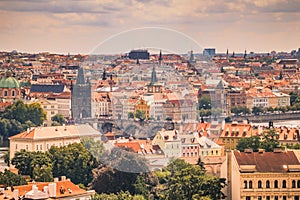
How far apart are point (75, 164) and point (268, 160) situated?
6.25m

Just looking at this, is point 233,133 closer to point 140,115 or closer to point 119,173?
point 140,115

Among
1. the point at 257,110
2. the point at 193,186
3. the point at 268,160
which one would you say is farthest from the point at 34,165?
the point at 257,110

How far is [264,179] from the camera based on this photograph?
24016 mm

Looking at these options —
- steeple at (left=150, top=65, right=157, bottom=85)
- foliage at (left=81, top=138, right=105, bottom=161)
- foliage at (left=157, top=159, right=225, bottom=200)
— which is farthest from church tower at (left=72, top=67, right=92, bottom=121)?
foliage at (left=157, top=159, right=225, bottom=200)

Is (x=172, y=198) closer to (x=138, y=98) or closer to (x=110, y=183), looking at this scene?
(x=110, y=183)

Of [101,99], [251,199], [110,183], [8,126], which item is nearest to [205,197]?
[251,199]

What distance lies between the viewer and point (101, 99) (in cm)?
4016

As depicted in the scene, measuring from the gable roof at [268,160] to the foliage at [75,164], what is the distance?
14.5 ft

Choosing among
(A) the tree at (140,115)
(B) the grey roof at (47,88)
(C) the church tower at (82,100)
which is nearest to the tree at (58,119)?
(C) the church tower at (82,100)

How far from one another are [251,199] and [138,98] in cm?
1320

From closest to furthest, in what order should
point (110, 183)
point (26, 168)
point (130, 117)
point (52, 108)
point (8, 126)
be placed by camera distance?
1. point (110, 183)
2. point (26, 168)
3. point (130, 117)
4. point (8, 126)
5. point (52, 108)

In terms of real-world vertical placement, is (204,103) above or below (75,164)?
above

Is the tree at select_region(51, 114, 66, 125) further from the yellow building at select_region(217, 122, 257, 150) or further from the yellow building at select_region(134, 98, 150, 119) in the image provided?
the yellow building at select_region(134, 98, 150, 119)

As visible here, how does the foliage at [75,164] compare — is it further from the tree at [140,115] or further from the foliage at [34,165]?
the tree at [140,115]
